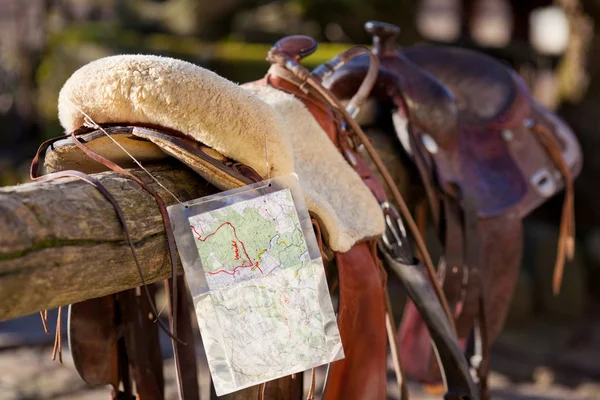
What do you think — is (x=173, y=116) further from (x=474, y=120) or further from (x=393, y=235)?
(x=474, y=120)

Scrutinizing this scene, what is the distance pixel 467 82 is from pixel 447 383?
947 millimetres

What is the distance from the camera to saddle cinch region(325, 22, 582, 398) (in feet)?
6.33

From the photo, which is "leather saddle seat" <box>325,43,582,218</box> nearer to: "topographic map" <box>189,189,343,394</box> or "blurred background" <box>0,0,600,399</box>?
"topographic map" <box>189,189,343,394</box>

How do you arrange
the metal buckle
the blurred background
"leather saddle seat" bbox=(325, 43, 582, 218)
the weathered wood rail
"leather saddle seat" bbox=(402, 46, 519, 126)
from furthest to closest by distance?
the blurred background → "leather saddle seat" bbox=(402, 46, 519, 126) → "leather saddle seat" bbox=(325, 43, 582, 218) → the metal buckle → the weathered wood rail

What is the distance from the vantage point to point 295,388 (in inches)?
55.2

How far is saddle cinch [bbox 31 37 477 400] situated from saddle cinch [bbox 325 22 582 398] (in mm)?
250

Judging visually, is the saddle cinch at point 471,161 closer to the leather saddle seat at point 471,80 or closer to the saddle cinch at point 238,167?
the leather saddle seat at point 471,80

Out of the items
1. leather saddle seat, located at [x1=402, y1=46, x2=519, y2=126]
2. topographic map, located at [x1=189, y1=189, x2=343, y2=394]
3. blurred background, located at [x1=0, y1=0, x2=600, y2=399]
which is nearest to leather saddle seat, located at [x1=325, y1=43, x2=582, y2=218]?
leather saddle seat, located at [x1=402, y1=46, x2=519, y2=126]

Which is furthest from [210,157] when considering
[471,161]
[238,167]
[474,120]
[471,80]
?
[471,80]

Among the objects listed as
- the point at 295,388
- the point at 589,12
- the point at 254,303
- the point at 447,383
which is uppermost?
the point at 589,12

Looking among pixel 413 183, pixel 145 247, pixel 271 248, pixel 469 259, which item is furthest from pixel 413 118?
pixel 145 247

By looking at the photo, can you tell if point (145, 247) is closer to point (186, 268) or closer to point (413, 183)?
point (186, 268)

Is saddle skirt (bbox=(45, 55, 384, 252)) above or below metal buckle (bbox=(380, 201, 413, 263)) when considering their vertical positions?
above

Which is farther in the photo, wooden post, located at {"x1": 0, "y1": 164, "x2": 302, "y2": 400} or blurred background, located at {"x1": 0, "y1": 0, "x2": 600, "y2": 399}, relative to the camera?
blurred background, located at {"x1": 0, "y1": 0, "x2": 600, "y2": 399}
